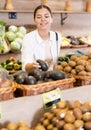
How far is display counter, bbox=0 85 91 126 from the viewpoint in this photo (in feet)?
4.58

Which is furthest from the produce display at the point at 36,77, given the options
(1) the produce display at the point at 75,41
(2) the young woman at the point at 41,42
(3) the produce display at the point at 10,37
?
(1) the produce display at the point at 75,41

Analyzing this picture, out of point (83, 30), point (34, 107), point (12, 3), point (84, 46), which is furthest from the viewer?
point (83, 30)

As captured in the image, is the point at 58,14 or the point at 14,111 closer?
the point at 14,111

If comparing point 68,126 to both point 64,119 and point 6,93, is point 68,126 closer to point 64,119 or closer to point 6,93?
point 64,119

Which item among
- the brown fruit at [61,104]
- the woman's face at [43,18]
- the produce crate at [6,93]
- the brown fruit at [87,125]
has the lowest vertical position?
the brown fruit at [87,125]

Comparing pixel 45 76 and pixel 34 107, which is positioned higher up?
pixel 45 76

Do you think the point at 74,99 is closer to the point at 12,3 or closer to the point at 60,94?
the point at 60,94

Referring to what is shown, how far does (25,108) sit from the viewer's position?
146cm

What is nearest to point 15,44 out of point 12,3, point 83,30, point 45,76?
point 12,3

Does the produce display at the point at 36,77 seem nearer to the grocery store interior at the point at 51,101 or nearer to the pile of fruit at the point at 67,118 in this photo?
the grocery store interior at the point at 51,101

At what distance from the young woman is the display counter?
2.62 feet

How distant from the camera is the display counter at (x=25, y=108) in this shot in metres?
1.40

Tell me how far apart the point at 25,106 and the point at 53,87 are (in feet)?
0.70

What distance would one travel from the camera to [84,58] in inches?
76.6
